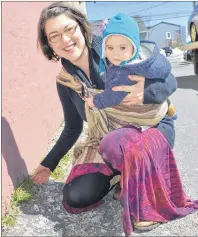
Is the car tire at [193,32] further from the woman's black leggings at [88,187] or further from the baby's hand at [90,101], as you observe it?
the baby's hand at [90,101]

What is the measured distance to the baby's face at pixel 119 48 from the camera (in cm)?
203

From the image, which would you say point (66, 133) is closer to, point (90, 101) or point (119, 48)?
point (90, 101)

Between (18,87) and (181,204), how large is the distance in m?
1.30

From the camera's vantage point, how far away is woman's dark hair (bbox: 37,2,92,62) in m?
2.25

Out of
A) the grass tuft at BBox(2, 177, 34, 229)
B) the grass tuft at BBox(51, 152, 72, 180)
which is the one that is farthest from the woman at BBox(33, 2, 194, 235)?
the grass tuft at BBox(51, 152, 72, 180)

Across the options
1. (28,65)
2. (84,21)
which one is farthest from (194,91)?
(84,21)

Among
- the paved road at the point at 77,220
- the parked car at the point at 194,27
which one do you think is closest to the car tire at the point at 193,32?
the parked car at the point at 194,27

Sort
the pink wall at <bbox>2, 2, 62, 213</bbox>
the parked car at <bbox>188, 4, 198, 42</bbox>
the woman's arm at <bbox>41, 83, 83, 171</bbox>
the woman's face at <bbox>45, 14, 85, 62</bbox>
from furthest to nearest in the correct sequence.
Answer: the parked car at <bbox>188, 4, 198, 42</bbox>, the woman's arm at <bbox>41, 83, 83, 171</bbox>, the pink wall at <bbox>2, 2, 62, 213</bbox>, the woman's face at <bbox>45, 14, 85, 62</bbox>

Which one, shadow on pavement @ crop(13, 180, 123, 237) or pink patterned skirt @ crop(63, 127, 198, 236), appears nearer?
pink patterned skirt @ crop(63, 127, 198, 236)

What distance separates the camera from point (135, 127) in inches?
88.8

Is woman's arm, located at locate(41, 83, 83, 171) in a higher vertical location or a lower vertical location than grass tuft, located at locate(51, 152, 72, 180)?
higher

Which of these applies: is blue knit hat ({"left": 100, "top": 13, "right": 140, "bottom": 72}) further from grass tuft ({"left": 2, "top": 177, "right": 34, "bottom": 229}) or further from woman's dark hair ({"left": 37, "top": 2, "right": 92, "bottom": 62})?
grass tuft ({"left": 2, "top": 177, "right": 34, "bottom": 229})

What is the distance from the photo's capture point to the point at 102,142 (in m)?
2.18

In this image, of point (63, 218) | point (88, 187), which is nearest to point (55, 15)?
point (88, 187)
